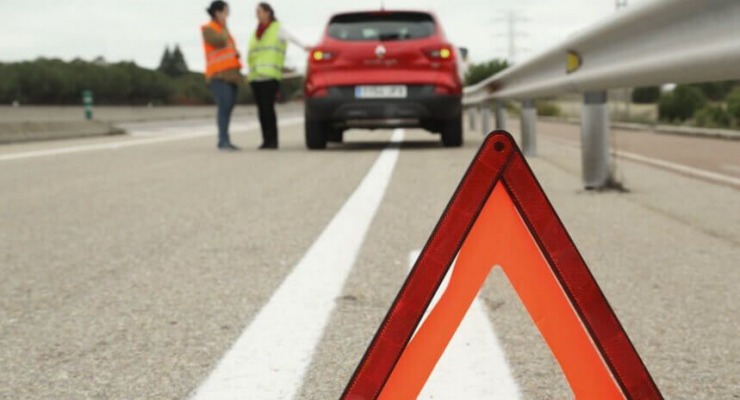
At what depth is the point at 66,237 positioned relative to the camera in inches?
203

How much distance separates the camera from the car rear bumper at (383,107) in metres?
11.8

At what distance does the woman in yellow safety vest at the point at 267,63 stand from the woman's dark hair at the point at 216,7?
50cm

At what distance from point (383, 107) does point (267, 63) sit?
2.37m

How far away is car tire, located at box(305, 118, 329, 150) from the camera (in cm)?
1254

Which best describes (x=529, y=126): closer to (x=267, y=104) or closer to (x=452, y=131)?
(x=452, y=131)

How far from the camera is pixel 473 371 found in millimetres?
2602

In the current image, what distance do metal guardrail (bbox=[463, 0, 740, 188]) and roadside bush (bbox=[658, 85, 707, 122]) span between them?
621 inches

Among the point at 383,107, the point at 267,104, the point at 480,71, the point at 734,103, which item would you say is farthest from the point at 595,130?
the point at 480,71

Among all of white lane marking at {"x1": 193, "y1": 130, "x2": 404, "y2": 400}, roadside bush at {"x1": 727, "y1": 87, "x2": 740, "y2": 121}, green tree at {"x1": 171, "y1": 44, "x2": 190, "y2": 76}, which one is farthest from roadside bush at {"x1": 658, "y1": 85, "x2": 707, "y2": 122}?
green tree at {"x1": 171, "y1": 44, "x2": 190, "y2": 76}

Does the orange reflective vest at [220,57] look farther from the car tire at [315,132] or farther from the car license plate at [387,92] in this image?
the car license plate at [387,92]

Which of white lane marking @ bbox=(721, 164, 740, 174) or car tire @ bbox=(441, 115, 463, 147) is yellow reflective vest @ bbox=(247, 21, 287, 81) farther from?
white lane marking @ bbox=(721, 164, 740, 174)

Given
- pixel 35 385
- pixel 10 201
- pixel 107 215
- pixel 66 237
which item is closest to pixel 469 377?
pixel 35 385

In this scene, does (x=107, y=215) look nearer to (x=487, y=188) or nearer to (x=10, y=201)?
(x=10, y=201)

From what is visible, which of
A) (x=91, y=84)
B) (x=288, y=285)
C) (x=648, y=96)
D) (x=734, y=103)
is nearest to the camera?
(x=288, y=285)
